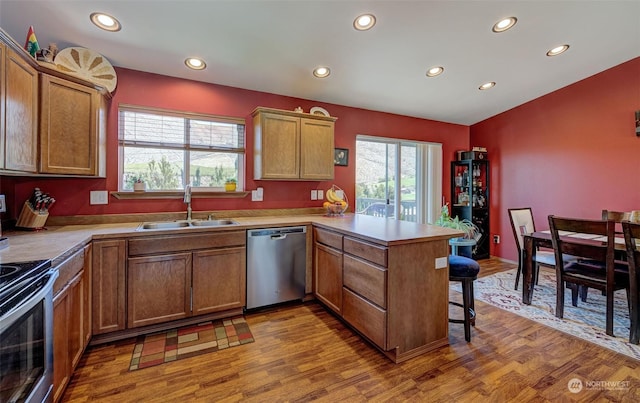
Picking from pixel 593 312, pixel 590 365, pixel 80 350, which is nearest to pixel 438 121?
pixel 593 312

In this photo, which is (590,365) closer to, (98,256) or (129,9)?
(98,256)

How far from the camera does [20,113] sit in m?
1.83

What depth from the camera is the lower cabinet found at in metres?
1.52

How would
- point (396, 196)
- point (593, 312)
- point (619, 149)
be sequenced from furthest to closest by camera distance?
point (396, 196), point (619, 149), point (593, 312)

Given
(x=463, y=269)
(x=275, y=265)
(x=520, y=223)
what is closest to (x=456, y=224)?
(x=520, y=223)

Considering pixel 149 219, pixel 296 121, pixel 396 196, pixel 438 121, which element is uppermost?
pixel 438 121

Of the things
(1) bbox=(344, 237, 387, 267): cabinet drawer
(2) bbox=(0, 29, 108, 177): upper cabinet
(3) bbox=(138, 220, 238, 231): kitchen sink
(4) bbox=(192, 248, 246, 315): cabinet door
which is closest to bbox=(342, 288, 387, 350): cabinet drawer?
(1) bbox=(344, 237, 387, 267): cabinet drawer

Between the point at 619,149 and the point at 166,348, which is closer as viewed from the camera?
the point at 166,348

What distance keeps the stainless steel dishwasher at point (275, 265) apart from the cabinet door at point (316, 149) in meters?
0.80

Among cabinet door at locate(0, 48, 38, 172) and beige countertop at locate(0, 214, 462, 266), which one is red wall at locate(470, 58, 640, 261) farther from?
cabinet door at locate(0, 48, 38, 172)

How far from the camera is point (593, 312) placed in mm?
2795

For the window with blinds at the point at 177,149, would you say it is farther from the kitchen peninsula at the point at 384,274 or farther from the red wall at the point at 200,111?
the kitchen peninsula at the point at 384,274

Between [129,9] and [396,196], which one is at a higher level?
[129,9]

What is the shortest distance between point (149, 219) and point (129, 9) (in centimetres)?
181
